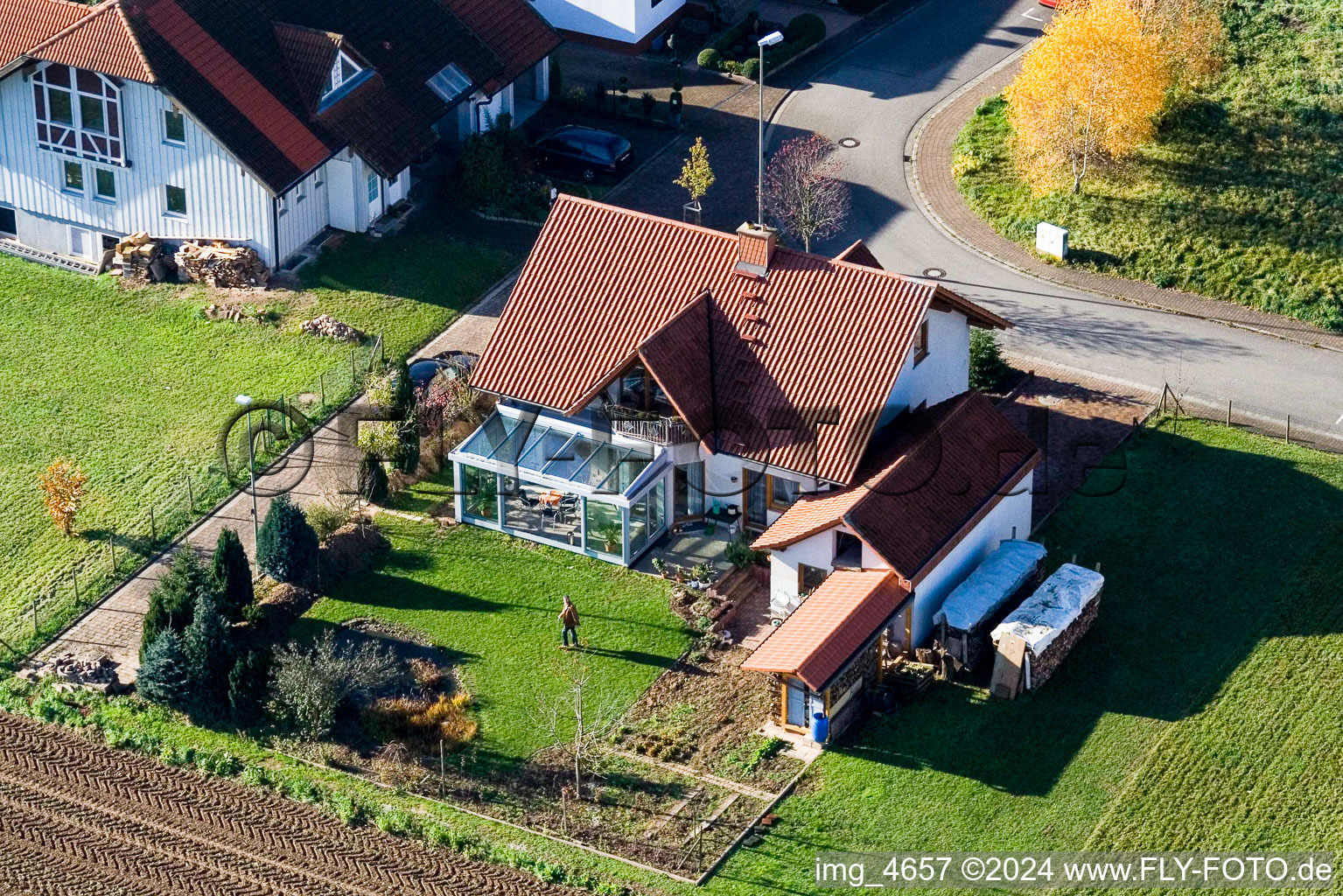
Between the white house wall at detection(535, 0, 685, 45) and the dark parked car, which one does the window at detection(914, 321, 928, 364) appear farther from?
the white house wall at detection(535, 0, 685, 45)

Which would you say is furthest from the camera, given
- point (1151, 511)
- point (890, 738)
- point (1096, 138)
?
point (1096, 138)

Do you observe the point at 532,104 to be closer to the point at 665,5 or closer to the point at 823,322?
the point at 665,5

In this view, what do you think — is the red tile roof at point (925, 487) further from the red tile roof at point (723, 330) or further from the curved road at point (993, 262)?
the curved road at point (993, 262)

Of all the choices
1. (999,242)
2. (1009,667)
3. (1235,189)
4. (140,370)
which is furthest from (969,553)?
(140,370)

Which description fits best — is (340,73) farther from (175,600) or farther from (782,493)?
(175,600)

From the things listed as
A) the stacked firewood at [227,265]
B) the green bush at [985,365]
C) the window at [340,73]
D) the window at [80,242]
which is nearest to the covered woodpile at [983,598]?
the green bush at [985,365]

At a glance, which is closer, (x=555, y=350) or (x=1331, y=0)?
(x=555, y=350)

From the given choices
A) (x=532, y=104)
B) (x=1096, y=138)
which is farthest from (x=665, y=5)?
(x=1096, y=138)
